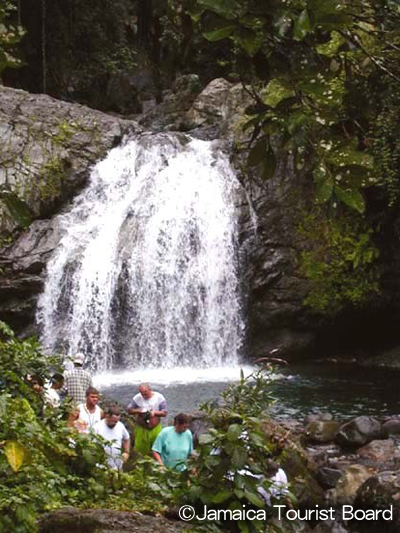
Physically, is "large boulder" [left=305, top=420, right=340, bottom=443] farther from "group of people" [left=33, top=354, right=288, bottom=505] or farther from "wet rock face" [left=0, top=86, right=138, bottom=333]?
"wet rock face" [left=0, top=86, right=138, bottom=333]

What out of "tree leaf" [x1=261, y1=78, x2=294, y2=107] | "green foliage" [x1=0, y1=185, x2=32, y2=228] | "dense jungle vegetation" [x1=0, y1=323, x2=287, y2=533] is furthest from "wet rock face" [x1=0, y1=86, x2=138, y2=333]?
"green foliage" [x1=0, y1=185, x2=32, y2=228]

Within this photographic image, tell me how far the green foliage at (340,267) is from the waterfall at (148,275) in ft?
6.42

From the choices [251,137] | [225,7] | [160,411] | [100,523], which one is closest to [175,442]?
[160,411]

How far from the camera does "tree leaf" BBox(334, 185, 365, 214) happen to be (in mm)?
2139

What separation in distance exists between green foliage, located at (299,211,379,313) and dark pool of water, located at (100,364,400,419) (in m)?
1.99

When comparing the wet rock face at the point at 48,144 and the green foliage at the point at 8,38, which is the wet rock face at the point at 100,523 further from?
the wet rock face at the point at 48,144

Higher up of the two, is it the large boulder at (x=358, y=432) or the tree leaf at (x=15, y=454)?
the tree leaf at (x=15, y=454)

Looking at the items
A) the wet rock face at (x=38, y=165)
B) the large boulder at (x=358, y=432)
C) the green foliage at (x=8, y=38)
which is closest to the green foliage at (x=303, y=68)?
the green foliage at (x=8, y=38)

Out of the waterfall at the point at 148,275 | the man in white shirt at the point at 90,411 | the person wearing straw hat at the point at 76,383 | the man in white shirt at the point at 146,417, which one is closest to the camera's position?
the man in white shirt at the point at 90,411

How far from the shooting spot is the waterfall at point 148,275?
56.3 feet

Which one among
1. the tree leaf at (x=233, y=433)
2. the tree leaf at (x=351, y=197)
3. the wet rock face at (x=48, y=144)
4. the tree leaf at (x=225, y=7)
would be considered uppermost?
the wet rock face at (x=48, y=144)

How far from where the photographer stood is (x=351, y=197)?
2141mm

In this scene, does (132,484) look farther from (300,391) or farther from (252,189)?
(252,189)

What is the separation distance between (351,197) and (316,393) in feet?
40.9
